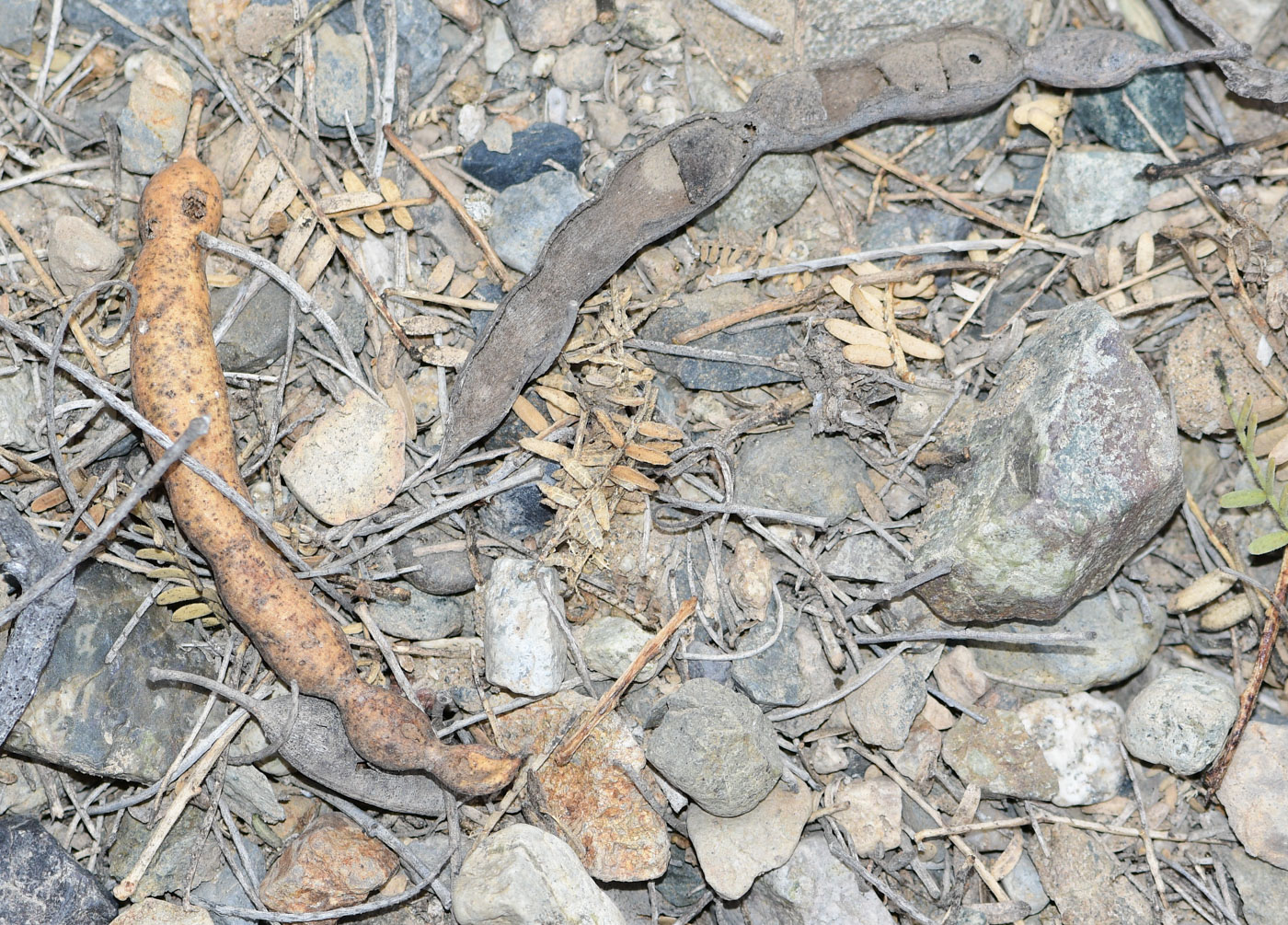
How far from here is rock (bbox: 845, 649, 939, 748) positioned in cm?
299

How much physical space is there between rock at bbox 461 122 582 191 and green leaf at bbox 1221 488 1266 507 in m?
2.42

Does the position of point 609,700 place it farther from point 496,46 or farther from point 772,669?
point 496,46

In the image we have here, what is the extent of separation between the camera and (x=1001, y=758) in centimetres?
307

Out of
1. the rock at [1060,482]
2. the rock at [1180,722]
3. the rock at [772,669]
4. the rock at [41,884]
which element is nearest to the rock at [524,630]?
the rock at [772,669]

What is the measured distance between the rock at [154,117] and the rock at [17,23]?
15.0 inches

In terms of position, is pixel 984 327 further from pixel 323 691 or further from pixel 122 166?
pixel 122 166

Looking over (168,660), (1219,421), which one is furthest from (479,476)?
(1219,421)

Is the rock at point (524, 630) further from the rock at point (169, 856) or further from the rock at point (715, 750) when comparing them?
the rock at point (169, 856)

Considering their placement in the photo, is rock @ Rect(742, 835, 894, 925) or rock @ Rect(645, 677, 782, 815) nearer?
rock @ Rect(645, 677, 782, 815)

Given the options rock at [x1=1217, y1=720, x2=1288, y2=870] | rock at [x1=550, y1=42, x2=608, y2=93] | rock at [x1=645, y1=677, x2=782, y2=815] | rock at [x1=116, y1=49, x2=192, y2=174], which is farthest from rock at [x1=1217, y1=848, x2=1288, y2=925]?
rock at [x1=116, y1=49, x2=192, y2=174]

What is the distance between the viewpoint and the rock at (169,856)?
9.44 feet

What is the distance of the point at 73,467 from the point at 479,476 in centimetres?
123

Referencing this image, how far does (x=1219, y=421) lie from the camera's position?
3.26 metres

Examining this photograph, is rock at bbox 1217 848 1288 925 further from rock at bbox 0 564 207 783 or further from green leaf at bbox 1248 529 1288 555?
rock at bbox 0 564 207 783
